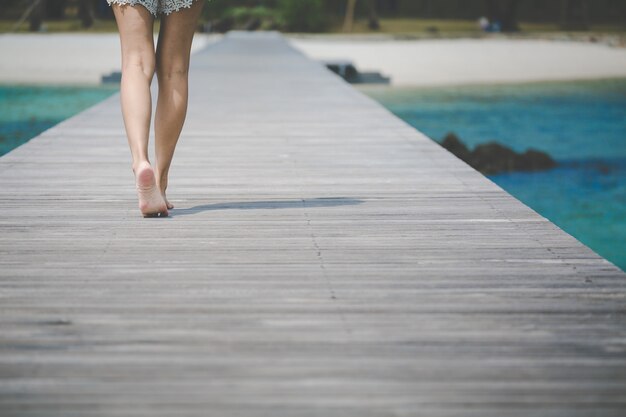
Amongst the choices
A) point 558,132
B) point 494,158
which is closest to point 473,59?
point 558,132

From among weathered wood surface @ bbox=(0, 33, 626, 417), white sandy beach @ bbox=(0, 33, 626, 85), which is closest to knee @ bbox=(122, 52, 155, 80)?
weathered wood surface @ bbox=(0, 33, 626, 417)

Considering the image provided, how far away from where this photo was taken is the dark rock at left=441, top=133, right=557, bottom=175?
10.8 metres

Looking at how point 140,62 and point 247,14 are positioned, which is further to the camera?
point 247,14

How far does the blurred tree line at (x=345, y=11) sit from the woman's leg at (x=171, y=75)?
2984 cm

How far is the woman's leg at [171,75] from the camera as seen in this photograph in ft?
10.1

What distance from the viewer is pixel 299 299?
2256 mm

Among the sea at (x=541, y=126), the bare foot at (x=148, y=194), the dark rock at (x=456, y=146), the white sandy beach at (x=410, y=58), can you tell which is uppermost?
the bare foot at (x=148, y=194)

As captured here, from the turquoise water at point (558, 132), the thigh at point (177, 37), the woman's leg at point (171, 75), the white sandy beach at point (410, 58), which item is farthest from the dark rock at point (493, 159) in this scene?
the thigh at point (177, 37)

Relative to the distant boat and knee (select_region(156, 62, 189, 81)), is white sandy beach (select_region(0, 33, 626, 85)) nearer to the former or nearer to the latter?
the distant boat

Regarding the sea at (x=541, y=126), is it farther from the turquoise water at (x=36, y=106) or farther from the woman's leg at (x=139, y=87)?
the woman's leg at (x=139, y=87)

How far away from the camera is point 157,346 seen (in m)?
1.91

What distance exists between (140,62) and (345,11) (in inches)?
1480

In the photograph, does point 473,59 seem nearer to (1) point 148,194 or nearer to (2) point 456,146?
(2) point 456,146

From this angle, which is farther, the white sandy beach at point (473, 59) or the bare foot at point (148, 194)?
the white sandy beach at point (473, 59)
